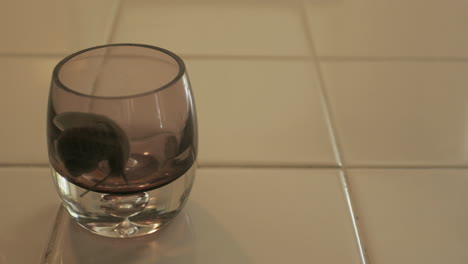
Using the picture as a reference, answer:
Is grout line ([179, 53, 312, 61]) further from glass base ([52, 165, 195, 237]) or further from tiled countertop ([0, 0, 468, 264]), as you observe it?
glass base ([52, 165, 195, 237])

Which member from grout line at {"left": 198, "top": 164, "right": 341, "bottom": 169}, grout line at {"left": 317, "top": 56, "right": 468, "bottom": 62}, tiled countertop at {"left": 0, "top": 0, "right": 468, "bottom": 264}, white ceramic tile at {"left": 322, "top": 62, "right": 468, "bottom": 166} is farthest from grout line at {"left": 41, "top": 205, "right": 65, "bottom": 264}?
grout line at {"left": 317, "top": 56, "right": 468, "bottom": 62}

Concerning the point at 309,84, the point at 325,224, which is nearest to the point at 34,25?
the point at 309,84

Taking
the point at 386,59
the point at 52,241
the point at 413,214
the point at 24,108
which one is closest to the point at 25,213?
the point at 52,241

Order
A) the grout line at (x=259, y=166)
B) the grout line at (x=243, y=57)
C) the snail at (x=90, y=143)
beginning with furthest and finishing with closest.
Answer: the grout line at (x=243, y=57)
the grout line at (x=259, y=166)
the snail at (x=90, y=143)

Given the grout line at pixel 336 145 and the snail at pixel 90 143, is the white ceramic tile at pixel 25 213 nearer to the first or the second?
the snail at pixel 90 143

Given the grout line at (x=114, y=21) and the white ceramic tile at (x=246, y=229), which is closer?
the white ceramic tile at (x=246, y=229)

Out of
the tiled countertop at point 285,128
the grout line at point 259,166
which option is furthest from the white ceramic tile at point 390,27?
the grout line at point 259,166
